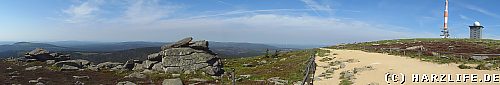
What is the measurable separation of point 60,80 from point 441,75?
93.6ft

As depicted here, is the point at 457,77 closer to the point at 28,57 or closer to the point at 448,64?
the point at 448,64

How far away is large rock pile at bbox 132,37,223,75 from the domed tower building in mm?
69643

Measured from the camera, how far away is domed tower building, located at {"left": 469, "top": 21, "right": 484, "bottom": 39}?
310ft

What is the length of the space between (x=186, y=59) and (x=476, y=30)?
75.0m

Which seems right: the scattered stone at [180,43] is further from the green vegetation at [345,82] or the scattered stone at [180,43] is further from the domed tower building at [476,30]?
the domed tower building at [476,30]

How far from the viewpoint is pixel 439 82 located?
79.7ft

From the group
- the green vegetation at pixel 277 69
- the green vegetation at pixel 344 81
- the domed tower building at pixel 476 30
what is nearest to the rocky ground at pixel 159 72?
the green vegetation at pixel 277 69

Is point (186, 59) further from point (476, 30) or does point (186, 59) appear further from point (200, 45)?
point (476, 30)

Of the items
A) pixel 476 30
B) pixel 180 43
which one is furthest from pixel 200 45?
pixel 476 30

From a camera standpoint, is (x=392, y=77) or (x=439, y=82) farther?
(x=392, y=77)

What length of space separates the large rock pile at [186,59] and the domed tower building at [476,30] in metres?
69.6

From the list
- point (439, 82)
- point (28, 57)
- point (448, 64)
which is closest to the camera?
point (439, 82)

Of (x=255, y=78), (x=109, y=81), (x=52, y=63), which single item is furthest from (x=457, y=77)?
(x=52, y=63)

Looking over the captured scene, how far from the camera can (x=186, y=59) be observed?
43344mm
